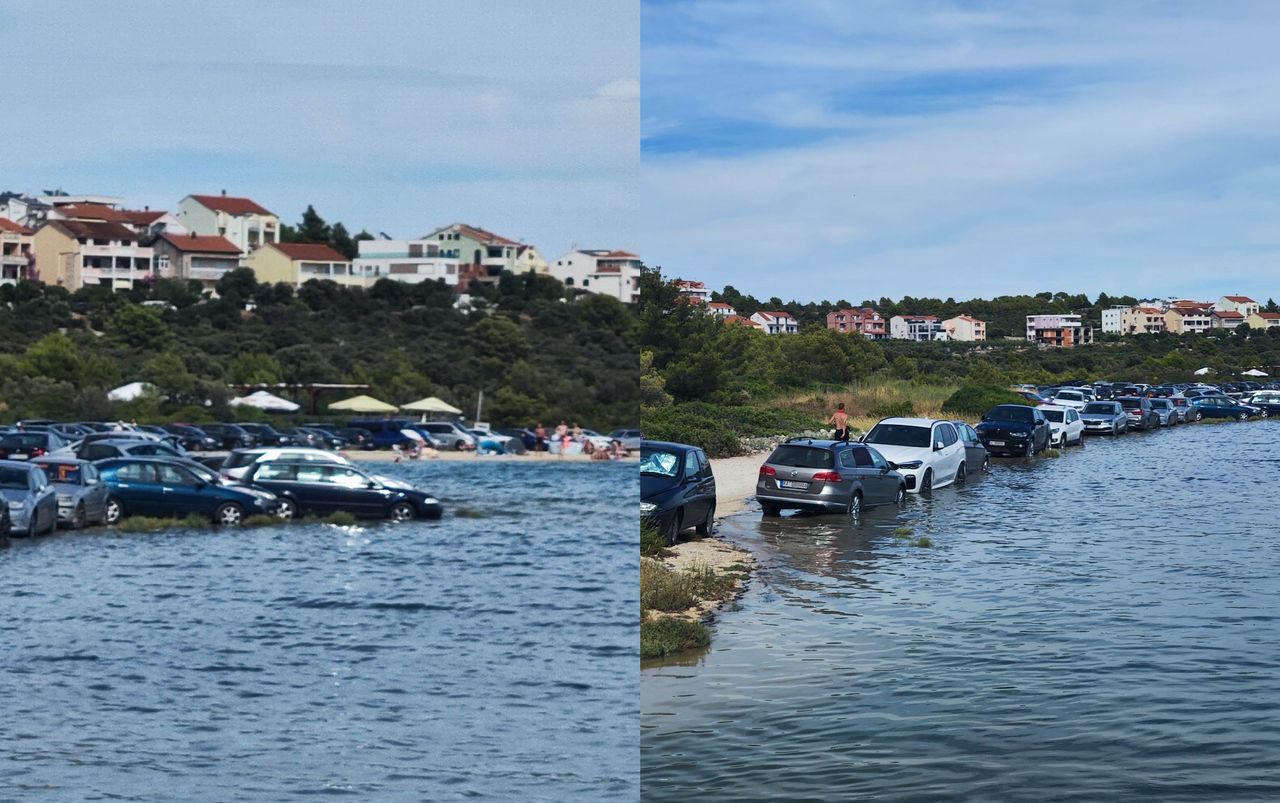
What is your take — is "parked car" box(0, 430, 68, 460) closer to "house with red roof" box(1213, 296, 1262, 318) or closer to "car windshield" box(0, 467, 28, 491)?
"car windshield" box(0, 467, 28, 491)

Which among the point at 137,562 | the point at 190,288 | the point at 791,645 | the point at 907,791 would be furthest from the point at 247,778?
the point at 190,288

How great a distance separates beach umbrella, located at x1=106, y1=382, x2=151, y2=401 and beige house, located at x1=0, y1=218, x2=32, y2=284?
10.5 m

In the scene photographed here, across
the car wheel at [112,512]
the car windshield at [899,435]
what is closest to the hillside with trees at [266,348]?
the car wheel at [112,512]

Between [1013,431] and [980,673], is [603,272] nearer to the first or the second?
[980,673]

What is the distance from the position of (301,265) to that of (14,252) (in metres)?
14.5

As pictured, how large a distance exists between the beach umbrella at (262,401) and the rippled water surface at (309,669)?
17.2m

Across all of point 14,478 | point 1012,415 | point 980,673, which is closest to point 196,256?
point 1012,415

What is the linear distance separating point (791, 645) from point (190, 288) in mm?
58820

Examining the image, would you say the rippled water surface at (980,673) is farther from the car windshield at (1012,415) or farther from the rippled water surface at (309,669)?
the car windshield at (1012,415)

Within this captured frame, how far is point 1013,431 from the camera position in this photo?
130ft

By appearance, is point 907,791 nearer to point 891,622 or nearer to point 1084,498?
point 891,622

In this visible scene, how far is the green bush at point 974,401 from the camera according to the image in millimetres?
51719

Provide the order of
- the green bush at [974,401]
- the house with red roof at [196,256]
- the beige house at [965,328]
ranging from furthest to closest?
1. the beige house at [965,328]
2. the house with red roof at [196,256]
3. the green bush at [974,401]

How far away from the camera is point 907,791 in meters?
8.81
